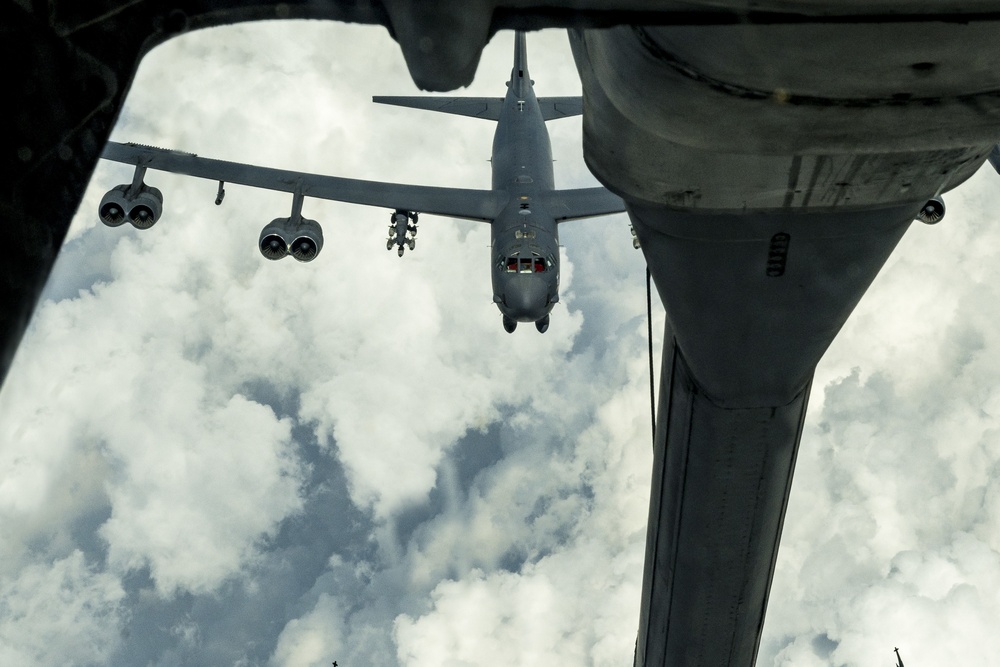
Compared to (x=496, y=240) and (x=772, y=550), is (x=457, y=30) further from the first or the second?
(x=496, y=240)

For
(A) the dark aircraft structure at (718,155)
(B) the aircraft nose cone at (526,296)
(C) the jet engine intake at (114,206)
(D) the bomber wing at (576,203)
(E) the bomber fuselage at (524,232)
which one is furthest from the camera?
(D) the bomber wing at (576,203)

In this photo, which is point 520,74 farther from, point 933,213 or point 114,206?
point 933,213

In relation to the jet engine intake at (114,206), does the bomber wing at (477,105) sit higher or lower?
higher

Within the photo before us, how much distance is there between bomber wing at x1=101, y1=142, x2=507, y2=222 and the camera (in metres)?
35.3

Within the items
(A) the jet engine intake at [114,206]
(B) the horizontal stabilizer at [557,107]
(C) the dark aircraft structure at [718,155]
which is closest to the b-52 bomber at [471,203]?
(A) the jet engine intake at [114,206]

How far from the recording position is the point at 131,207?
113 feet

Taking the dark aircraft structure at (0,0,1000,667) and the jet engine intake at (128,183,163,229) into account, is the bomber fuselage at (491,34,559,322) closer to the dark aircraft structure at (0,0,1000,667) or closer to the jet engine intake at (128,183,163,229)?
the jet engine intake at (128,183,163,229)

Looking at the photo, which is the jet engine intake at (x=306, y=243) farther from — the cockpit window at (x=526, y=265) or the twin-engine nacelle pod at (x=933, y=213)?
the twin-engine nacelle pod at (x=933, y=213)

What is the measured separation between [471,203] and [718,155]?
37.7 meters

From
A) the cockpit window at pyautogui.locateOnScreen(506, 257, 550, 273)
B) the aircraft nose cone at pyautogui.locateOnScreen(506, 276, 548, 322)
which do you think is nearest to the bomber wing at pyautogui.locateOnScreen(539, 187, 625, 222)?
the cockpit window at pyautogui.locateOnScreen(506, 257, 550, 273)

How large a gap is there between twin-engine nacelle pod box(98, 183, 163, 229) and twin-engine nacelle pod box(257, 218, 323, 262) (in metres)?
4.21

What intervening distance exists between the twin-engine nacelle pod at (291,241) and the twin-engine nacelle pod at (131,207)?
13.8ft

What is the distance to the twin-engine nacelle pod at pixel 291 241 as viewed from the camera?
116 ft

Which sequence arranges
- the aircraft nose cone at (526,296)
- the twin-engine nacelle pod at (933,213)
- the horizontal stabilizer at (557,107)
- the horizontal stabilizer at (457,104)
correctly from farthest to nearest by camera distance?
the horizontal stabilizer at (557,107)
the horizontal stabilizer at (457,104)
the aircraft nose cone at (526,296)
the twin-engine nacelle pod at (933,213)
